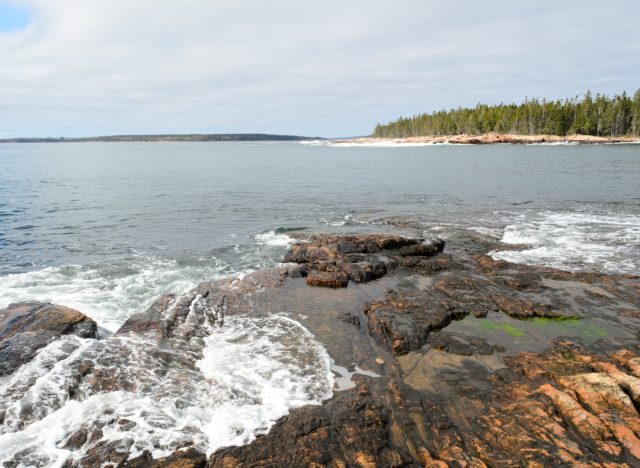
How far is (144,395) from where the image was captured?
897 centimetres

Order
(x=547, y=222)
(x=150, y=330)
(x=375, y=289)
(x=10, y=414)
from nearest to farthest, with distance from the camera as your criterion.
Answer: (x=10, y=414) → (x=150, y=330) → (x=375, y=289) → (x=547, y=222)

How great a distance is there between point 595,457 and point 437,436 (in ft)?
8.58

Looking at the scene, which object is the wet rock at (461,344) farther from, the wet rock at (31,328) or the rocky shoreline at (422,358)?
the wet rock at (31,328)

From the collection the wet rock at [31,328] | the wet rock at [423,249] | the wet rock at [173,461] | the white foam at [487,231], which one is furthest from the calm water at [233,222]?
the wet rock at [173,461]

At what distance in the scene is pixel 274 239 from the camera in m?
25.3

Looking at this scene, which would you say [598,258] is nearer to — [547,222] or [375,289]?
[547,222]

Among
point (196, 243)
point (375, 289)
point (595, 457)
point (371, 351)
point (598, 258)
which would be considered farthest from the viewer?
point (196, 243)

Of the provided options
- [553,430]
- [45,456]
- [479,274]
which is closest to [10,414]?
[45,456]

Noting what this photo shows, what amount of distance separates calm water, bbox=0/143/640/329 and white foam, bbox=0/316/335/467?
4.27 meters

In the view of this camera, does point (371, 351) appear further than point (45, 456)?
Yes


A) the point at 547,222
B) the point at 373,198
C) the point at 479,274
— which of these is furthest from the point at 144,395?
the point at 373,198

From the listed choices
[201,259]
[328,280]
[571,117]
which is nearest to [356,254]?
[328,280]

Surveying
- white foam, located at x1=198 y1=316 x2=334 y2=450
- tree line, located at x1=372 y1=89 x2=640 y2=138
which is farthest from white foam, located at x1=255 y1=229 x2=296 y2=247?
tree line, located at x1=372 y1=89 x2=640 y2=138

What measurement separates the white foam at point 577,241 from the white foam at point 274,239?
11662 mm
